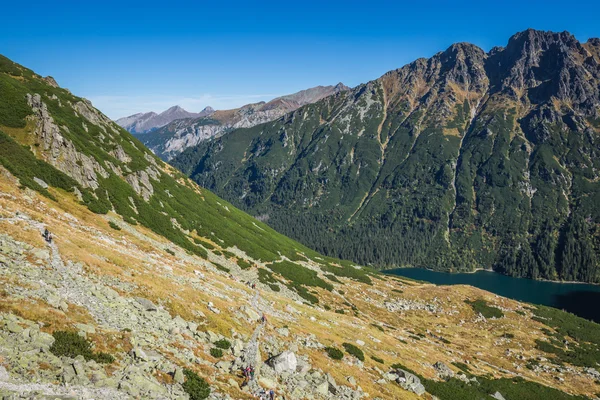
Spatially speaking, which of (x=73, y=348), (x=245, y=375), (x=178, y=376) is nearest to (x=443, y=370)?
(x=245, y=375)

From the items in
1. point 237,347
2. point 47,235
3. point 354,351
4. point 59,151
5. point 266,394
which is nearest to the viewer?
point 266,394

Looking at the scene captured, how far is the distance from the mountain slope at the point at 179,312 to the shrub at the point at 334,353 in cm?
21

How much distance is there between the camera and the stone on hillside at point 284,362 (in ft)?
84.1

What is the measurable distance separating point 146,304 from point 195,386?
9.70m

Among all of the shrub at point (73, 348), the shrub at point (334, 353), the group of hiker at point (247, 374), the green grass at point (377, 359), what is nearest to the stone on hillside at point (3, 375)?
the shrub at point (73, 348)

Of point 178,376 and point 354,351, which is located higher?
point 178,376

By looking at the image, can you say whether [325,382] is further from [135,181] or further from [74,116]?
[74,116]

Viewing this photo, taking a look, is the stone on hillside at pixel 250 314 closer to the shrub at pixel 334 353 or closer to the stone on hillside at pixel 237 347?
the stone on hillside at pixel 237 347

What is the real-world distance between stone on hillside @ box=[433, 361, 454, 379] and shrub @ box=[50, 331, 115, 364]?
42.0 meters

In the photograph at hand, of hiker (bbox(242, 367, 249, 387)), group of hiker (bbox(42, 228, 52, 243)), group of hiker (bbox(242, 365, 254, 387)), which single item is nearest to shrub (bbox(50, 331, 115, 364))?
hiker (bbox(242, 367, 249, 387))

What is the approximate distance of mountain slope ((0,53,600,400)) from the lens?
18.1 meters

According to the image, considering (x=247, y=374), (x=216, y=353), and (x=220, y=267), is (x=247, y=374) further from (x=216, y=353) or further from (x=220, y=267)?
(x=220, y=267)

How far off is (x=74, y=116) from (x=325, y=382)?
9971cm

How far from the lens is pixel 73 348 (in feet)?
54.8
